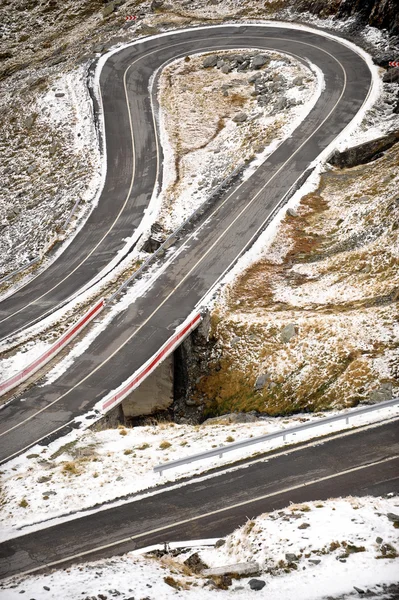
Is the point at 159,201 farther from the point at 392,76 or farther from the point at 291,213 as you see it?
the point at 392,76

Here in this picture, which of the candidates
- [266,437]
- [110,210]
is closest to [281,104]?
[110,210]

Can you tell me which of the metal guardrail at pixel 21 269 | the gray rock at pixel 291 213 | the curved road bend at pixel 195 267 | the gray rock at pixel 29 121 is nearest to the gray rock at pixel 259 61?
the curved road bend at pixel 195 267

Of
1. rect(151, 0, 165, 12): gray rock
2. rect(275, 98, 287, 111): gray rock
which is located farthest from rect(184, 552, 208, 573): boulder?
rect(151, 0, 165, 12): gray rock

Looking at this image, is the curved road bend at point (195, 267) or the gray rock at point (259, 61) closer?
the curved road bend at point (195, 267)

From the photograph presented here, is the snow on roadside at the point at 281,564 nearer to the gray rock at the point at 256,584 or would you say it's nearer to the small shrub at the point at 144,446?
the gray rock at the point at 256,584

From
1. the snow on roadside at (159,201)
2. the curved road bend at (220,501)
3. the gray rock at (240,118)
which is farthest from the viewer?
the gray rock at (240,118)

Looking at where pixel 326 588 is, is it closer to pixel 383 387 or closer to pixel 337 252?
pixel 383 387

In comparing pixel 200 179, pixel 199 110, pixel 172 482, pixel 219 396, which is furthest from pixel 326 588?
pixel 199 110
